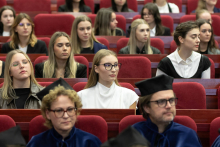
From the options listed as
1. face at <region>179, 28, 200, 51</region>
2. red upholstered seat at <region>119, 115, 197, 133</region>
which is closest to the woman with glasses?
red upholstered seat at <region>119, 115, 197, 133</region>

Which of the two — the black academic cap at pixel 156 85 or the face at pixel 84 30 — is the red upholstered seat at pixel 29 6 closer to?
the face at pixel 84 30

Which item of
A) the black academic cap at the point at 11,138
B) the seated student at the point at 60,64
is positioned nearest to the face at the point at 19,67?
the seated student at the point at 60,64

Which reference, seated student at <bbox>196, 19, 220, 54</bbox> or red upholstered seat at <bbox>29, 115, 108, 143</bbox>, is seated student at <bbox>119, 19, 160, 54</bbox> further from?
red upholstered seat at <bbox>29, 115, 108, 143</bbox>

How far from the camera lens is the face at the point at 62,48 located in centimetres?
287

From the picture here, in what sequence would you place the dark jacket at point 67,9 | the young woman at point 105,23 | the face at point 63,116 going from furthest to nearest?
the dark jacket at point 67,9 < the young woman at point 105,23 < the face at point 63,116

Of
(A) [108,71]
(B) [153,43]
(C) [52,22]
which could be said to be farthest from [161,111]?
(C) [52,22]

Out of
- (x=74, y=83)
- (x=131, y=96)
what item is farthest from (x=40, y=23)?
(x=131, y=96)

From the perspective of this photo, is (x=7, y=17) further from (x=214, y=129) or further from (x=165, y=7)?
(x=214, y=129)

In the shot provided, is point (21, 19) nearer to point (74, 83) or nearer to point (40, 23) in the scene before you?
point (40, 23)

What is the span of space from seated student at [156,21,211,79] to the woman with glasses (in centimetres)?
113

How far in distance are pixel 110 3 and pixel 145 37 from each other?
1.39 m

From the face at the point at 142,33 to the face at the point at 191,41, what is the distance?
1.71 ft

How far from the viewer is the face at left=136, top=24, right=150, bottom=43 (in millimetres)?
3400

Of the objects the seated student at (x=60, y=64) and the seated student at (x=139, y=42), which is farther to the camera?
the seated student at (x=139, y=42)
